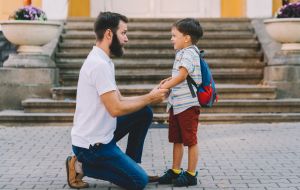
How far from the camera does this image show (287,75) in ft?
33.6

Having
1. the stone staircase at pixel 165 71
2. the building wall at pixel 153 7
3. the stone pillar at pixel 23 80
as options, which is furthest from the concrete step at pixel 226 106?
the building wall at pixel 153 7

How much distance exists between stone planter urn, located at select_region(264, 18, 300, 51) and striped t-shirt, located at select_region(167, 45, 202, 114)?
498 centimetres

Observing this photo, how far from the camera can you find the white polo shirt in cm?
523

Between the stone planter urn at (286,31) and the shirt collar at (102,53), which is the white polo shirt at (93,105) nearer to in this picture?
the shirt collar at (102,53)

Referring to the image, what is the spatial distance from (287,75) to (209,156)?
3669mm

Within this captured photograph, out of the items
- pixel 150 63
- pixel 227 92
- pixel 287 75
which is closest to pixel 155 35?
pixel 150 63

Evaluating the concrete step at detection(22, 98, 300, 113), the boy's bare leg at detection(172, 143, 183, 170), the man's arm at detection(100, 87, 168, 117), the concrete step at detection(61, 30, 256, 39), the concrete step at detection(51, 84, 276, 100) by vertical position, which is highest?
the man's arm at detection(100, 87, 168, 117)

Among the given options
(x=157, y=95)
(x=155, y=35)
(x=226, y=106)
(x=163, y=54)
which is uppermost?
(x=157, y=95)

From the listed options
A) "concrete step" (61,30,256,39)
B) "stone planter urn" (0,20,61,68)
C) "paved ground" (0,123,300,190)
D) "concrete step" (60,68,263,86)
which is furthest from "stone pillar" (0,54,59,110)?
"concrete step" (61,30,256,39)

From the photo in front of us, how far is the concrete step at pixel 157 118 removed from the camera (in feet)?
30.7

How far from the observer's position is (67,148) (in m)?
7.50

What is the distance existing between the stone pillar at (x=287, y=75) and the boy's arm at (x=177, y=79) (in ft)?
16.2

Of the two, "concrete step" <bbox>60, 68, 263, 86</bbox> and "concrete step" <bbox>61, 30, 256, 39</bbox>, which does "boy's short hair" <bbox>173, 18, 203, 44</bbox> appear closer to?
"concrete step" <bbox>60, 68, 263, 86</bbox>

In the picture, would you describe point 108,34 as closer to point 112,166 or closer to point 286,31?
point 112,166
